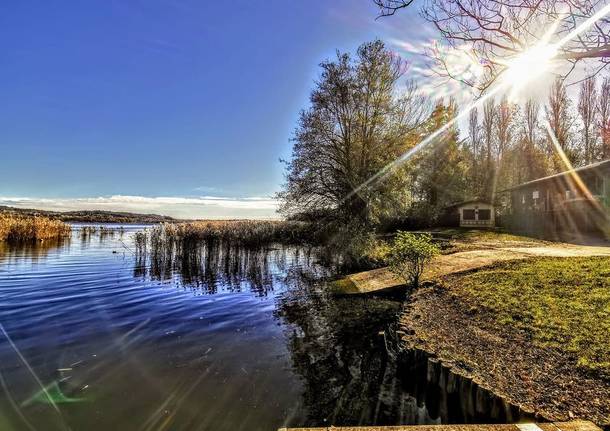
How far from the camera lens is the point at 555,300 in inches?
274

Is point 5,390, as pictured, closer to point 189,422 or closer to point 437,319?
point 189,422

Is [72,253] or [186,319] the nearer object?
[186,319]

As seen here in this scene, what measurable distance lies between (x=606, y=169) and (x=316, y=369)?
24.5m

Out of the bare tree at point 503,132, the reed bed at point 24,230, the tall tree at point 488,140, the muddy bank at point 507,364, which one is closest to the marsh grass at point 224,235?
the reed bed at point 24,230

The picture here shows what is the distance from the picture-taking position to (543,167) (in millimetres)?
40844

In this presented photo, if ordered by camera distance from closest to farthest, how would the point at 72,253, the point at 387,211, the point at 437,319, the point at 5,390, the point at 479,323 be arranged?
the point at 5,390 < the point at 479,323 < the point at 437,319 < the point at 72,253 < the point at 387,211

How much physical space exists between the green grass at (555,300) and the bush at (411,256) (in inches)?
42.1

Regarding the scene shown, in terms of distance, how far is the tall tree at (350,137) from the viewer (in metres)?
24.2

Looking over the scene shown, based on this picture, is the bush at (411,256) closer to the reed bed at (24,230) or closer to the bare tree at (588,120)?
the reed bed at (24,230)

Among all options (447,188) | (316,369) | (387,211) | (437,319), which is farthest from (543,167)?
(316,369)

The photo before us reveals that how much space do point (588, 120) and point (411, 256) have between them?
140ft

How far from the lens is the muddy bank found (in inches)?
154

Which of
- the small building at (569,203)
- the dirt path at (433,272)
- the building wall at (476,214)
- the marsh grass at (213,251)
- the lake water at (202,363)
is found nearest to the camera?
the lake water at (202,363)

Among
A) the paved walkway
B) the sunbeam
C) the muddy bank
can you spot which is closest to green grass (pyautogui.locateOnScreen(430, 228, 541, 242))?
the muddy bank
